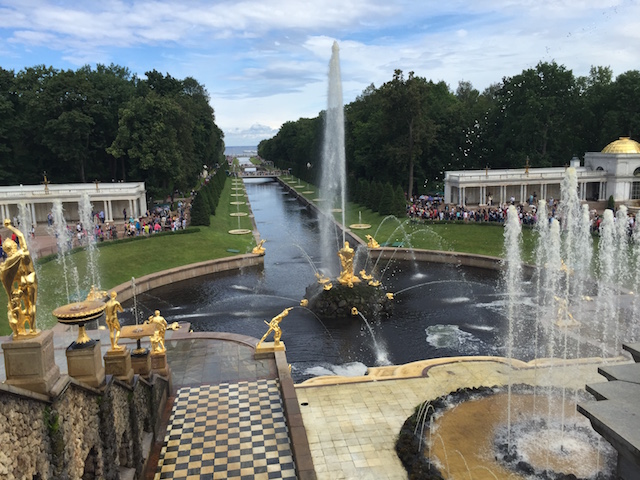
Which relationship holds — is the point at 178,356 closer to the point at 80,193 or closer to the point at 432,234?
the point at 432,234

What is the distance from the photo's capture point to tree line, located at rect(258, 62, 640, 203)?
59594 mm

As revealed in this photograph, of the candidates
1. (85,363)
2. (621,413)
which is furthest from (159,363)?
(621,413)

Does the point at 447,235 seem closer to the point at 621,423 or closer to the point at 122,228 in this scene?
the point at 122,228

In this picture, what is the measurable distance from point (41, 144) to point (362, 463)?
57358 mm

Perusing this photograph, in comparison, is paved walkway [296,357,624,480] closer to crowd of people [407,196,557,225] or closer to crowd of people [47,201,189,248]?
crowd of people [47,201,189,248]

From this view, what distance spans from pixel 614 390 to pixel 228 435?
892 cm

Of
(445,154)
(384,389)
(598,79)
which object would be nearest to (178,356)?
(384,389)

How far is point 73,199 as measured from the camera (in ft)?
163

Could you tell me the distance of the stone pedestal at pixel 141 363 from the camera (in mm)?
13211

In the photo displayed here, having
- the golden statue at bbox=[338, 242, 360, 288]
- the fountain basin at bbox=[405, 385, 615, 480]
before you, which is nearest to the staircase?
the fountain basin at bbox=[405, 385, 615, 480]

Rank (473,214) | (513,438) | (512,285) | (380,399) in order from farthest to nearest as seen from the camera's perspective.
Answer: (473,214), (512,285), (380,399), (513,438)

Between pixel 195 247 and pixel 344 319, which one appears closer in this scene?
pixel 344 319

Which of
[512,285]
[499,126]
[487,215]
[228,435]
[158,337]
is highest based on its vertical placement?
[499,126]

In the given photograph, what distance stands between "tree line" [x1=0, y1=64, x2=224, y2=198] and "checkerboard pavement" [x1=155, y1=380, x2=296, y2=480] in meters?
39.5
